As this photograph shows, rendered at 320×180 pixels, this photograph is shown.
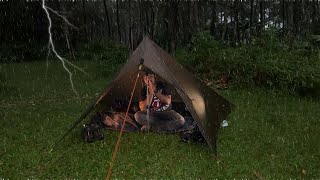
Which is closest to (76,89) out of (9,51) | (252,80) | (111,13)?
(252,80)

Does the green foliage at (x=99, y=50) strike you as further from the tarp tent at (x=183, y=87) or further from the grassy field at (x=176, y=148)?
the tarp tent at (x=183, y=87)

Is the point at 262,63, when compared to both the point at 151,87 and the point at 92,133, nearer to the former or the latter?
the point at 151,87

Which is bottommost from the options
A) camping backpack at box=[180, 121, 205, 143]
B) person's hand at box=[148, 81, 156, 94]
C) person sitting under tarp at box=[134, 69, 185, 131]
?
camping backpack at box=[180, 121, 205, 143]

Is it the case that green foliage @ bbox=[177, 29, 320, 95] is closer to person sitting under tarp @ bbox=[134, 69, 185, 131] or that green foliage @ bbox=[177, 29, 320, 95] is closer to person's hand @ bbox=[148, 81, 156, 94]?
person sitting under tarp @ bbox=[134, 69, 185, 131]

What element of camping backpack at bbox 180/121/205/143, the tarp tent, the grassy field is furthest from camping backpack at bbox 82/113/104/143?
camping backpack at bbox 180/121/205/143

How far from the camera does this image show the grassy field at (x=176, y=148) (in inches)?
214

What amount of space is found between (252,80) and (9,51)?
1775 centimetres

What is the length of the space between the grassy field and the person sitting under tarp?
0.95 feet

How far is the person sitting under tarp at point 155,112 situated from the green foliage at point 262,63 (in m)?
4.01

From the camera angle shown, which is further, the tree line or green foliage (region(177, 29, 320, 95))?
the tree line

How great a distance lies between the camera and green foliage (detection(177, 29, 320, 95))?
9.61 metres

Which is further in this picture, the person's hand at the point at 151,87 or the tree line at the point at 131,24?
the tree line at the point at 131,24

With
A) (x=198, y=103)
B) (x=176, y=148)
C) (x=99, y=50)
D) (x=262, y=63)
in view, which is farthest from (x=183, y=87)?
(x=99, y=50)

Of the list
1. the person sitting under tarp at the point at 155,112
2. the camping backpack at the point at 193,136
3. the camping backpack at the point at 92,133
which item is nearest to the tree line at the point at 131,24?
the person sitting under tarp at the point at 155,112
